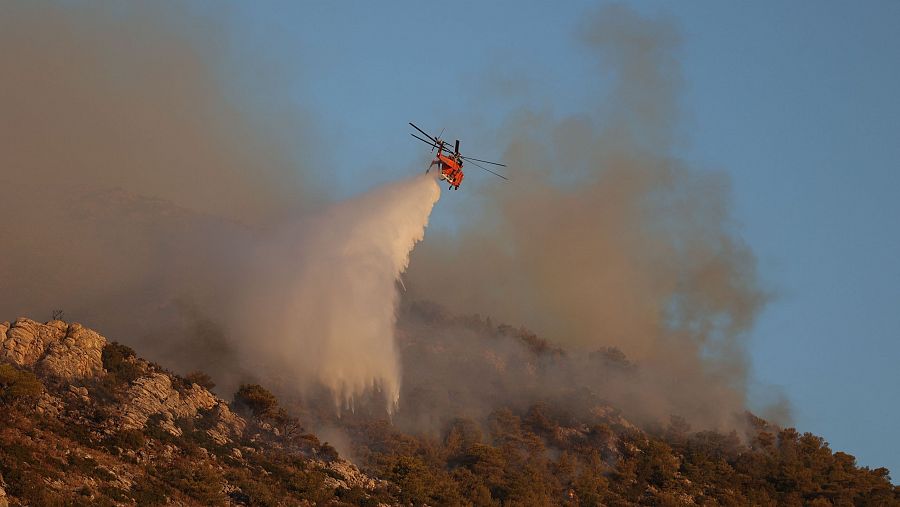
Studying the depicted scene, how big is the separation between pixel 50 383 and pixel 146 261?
71.9 m

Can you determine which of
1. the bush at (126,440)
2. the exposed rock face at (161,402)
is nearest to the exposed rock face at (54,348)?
the exposed rock face at (161,402)

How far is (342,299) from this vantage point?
116562 millimetres

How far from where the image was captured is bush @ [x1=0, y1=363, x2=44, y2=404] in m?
65.7

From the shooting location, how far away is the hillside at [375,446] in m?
64.0

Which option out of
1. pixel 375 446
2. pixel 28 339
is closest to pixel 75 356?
pixel 28 339

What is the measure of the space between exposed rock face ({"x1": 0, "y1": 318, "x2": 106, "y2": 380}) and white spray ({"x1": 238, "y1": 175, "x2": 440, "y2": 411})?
27.3 m

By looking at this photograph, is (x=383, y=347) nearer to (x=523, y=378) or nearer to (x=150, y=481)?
(x=523, y=378)

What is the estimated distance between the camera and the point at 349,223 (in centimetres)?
12719

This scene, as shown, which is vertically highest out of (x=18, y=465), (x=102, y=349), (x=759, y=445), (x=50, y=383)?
(x=759, y=445)

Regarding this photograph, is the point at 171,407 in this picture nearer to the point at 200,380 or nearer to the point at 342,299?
the point at 200,380

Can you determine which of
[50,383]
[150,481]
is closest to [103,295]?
[50,383]

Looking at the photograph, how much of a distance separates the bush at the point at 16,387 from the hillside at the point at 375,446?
104 millimetres

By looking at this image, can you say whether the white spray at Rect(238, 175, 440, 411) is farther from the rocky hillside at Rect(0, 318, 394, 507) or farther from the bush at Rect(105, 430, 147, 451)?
the bush at Rect(105, 430, 147, 451)

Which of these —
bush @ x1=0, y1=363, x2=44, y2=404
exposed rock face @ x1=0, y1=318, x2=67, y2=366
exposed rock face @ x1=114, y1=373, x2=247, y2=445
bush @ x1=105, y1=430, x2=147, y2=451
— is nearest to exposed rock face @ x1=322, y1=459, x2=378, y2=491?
exposed rock face @ x1=114, y1=373, x2=247, y2=445
